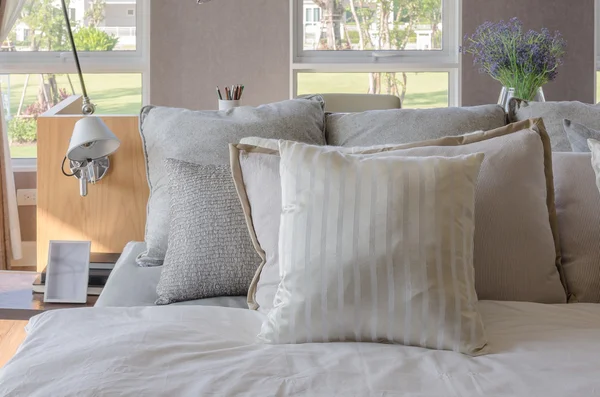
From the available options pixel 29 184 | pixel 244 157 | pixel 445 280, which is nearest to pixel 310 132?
pixel 244 157

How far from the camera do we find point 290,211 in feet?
5.83

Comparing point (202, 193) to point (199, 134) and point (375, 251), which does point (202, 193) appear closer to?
point (199, 134)

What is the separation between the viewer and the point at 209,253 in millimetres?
2066

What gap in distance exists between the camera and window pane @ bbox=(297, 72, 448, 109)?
5.10 meters

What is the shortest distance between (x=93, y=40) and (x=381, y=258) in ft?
12.2

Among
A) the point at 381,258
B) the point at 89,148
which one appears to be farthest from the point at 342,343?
the point at 89,148

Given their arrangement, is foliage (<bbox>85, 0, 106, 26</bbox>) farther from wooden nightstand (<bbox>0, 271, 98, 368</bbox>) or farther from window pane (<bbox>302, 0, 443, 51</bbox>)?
wooden nightstand (<bbox>0, 271, 98, 368</bbox>)

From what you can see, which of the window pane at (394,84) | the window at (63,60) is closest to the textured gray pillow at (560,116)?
the window pane at (394,84)

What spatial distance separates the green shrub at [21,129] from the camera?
193 inches

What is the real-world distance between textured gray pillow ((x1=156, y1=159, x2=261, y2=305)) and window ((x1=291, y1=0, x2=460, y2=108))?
299cm

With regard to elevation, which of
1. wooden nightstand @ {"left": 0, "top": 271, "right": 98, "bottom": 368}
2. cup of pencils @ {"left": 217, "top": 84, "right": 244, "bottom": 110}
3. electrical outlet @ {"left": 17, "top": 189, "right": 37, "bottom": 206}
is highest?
cup of pencils @ {"left": 217, "top": 84, "right": 244, "bottom": 110}

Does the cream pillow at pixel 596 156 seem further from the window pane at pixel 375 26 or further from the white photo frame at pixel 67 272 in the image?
the window pane at pixel 375 26

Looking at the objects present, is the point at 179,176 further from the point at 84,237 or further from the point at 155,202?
the point at 84,237

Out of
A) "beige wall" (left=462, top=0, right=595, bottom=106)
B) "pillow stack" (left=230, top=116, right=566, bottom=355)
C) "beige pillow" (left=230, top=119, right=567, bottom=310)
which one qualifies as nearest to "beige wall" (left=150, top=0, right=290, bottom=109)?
"beige wall" (left=462, top=0, right=595, bottom=106)
